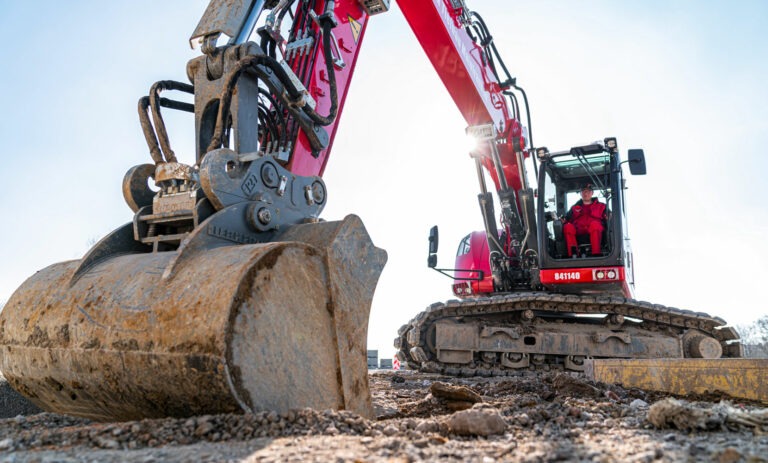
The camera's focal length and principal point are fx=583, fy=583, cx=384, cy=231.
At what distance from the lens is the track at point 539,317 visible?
7.11 meters

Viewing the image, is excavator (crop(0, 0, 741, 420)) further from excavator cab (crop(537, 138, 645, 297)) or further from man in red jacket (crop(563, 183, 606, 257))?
man in red jacket (crop(563, 183, 606, 257))

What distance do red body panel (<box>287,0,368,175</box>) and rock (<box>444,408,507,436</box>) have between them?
1998 millimetres

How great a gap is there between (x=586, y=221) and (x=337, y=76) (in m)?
4.29

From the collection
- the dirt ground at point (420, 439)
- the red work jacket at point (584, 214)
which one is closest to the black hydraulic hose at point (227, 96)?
the dirt ground at point (420, 439)

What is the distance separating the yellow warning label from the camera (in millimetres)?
4695

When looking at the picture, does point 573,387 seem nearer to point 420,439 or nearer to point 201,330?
point 420,439

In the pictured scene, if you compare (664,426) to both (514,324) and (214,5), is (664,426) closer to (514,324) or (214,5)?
(214,5)

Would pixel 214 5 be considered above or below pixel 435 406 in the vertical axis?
above

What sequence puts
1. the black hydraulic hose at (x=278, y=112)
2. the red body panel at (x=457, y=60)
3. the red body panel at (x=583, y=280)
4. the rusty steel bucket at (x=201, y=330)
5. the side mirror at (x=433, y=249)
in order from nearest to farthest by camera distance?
1. the rusty steel bucket at (x=201, y=330)
2. the black hydraulic hose at (x=278, y=112)
3. the red body panel at (x=457, y=60)
4. the red body panel at (x=583, y=280)
5. the side mirror at (x=433, y=249)

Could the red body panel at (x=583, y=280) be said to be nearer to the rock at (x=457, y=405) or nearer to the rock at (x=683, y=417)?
the rock at (x=457, y=405)

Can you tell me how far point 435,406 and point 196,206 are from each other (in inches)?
66.8

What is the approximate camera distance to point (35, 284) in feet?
9.09

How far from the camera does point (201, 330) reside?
6.90 feet

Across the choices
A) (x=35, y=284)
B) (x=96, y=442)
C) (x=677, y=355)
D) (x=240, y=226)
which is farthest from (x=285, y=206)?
(x=677, y=355)
